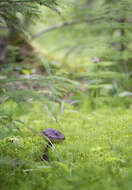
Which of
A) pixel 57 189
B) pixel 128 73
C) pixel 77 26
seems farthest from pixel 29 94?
pixel 77 26

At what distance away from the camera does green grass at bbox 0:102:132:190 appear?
1.15m

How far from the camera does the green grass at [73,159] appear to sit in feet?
3.78

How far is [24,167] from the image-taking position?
4.68 feet

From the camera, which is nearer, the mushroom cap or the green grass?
the green grass

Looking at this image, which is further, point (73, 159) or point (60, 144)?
point (60, 144)

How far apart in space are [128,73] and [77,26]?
7.90 ft

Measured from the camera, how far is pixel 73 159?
5.02 feet

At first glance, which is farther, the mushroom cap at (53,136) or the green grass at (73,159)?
the mushroom cap at (53,136)

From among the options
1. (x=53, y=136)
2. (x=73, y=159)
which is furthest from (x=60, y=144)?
(x=73, y=159)

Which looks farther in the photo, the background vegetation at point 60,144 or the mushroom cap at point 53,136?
the mushroom cap at point 53,136

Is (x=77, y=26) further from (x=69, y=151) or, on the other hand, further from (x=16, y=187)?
(x=16, y=187)

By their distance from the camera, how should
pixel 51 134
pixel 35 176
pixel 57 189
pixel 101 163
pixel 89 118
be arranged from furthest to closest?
pixel 89 118, pixel 51 134, pixel 101 163, pixel 35 176, pixel 57 189

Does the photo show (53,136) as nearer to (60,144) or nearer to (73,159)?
(60,144)

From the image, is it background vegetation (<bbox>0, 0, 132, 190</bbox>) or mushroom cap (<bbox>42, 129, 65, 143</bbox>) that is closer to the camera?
background vegetation (<bbox>0, 0, 132, 190</bbox>)
